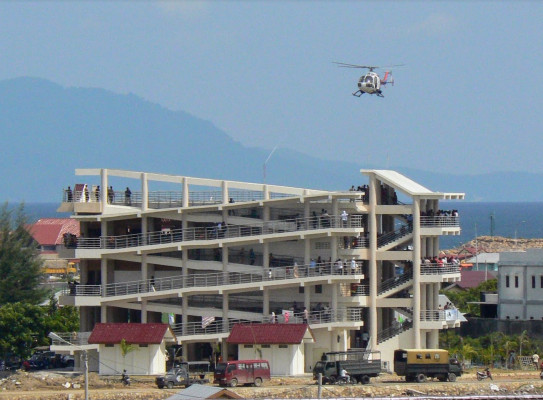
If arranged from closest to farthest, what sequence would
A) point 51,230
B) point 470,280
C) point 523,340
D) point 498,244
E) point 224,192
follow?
1. point 224,192
2. point 523,340
3. point 470,280
4. point 51,230
5. point 498,244

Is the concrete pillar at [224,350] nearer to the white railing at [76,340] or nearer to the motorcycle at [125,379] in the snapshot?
the motorcycle at [125,379]

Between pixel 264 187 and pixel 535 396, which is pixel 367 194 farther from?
pixel 535 396

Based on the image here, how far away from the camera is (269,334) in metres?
69.1

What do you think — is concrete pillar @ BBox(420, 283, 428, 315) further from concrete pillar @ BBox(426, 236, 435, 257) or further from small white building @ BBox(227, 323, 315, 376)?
small white building @ BBox(227, 323, 315, 376)

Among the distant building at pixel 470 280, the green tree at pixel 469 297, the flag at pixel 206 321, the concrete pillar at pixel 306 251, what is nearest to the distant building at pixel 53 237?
the distant building at pixel 470 280

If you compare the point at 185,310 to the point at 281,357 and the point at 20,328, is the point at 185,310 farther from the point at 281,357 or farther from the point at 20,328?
the point at 20,328


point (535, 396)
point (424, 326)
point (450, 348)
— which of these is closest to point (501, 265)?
point (450, 348)

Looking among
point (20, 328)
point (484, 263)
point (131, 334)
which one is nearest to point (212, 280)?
point (131, 334)

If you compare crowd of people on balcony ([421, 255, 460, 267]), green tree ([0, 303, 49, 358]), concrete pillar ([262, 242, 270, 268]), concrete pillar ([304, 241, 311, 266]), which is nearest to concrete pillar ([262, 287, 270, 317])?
concrete pillar ([262, 242, 270, 268])

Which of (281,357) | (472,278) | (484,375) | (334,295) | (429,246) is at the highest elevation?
(429,246)

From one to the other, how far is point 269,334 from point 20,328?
14304mm

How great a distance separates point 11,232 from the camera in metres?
91.2

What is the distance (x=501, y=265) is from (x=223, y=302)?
21066mm

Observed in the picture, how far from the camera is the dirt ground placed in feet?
205
